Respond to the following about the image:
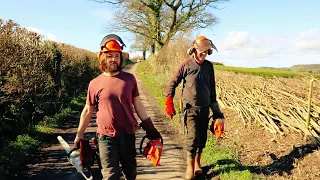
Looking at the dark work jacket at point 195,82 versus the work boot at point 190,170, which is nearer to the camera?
the dark work jacket at point 195,82

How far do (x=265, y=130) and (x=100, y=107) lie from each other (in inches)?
176

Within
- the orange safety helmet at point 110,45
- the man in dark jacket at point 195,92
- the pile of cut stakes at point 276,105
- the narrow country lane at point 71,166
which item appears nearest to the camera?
the orange safety helmet at point 110,45

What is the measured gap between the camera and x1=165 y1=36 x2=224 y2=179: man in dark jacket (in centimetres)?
520

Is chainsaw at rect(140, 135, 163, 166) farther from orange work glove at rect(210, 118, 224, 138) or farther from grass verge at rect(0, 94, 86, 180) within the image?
grass verge at rect(0, 94, 86, 180)

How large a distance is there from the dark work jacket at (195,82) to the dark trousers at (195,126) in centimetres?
11

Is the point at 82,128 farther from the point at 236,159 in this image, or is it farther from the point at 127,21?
the point at 127,21

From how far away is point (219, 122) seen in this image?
17.9 ft

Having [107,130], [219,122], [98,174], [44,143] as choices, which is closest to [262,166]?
[219,122]

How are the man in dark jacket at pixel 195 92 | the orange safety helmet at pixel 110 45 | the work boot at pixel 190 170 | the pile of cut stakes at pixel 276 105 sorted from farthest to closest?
the pile of cut stakes at pixel 276 105 < the work boot at pixel 190 170 < the man in dark jacket at pixel 195 92 < the orange safety helmet at pixel 110 45

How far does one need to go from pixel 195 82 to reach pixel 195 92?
0.51ft

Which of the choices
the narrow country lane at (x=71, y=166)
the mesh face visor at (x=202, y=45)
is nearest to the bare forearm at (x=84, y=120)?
the narrow country lane at (x=71, y=166)

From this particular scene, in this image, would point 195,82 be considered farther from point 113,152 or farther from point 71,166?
point 71,166

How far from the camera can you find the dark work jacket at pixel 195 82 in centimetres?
521

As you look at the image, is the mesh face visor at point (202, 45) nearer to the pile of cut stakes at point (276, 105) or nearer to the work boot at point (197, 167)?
the work boot at point (197, 167)
